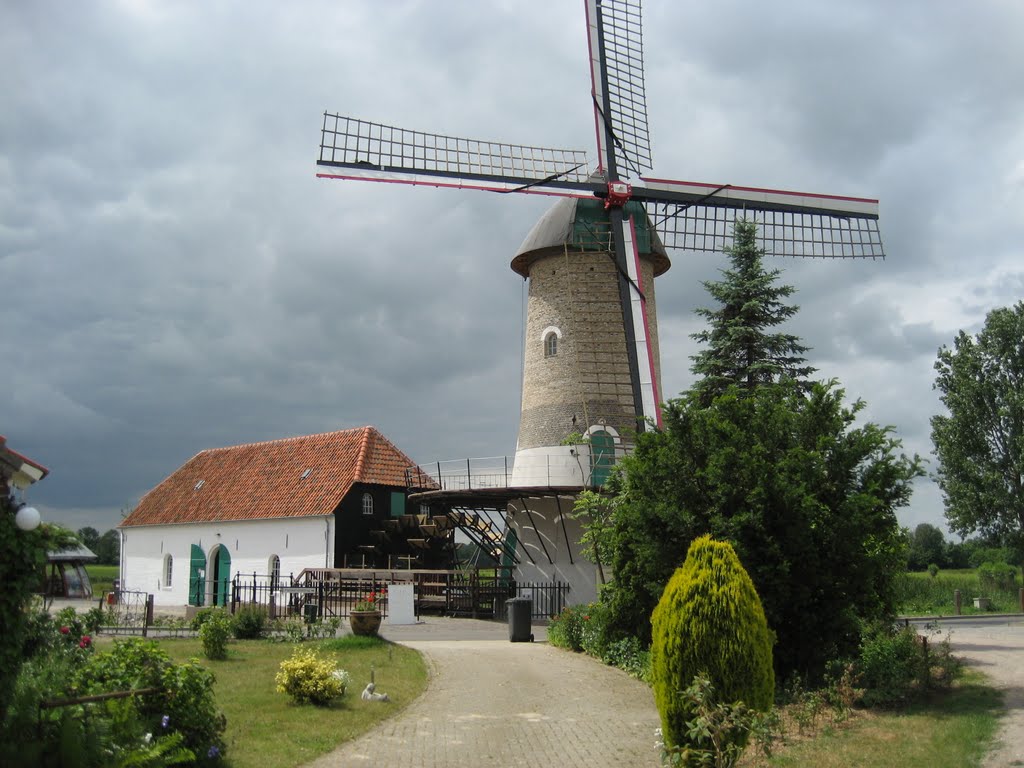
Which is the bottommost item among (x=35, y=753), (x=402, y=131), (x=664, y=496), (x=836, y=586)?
(x=35, y=753)

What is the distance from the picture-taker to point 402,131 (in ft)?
74.7

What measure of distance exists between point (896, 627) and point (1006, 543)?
24.5 meters

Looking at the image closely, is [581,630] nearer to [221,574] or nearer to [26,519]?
[26,519]

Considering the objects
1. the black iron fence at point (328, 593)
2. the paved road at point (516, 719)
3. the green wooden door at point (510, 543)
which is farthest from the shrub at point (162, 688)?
the green wooden door at point (510, 543)

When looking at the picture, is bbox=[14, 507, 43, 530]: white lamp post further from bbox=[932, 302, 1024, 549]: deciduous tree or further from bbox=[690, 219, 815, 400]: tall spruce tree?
bbox=[932, 302, 1024, 549]: deciduous tree

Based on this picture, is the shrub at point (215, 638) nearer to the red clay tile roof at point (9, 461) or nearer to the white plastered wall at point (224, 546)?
the red clay tile roof at point (9, 461)

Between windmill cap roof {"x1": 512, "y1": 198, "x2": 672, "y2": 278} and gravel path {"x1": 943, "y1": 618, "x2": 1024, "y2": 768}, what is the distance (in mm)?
12193

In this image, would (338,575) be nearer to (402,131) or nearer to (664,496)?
(402,131)

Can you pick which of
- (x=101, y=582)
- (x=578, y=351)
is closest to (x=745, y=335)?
(x=578, y=351)

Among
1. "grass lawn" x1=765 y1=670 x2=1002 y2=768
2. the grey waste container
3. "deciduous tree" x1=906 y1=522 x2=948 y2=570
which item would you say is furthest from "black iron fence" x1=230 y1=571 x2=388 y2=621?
"deciduous tree" x1=906 y1=522 x2=948 y2=570

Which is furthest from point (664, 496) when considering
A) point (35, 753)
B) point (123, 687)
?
point (35, 753)

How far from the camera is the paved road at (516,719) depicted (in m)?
9.62

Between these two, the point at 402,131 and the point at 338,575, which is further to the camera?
the point at 338,575

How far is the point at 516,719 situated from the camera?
1158 centimetres
